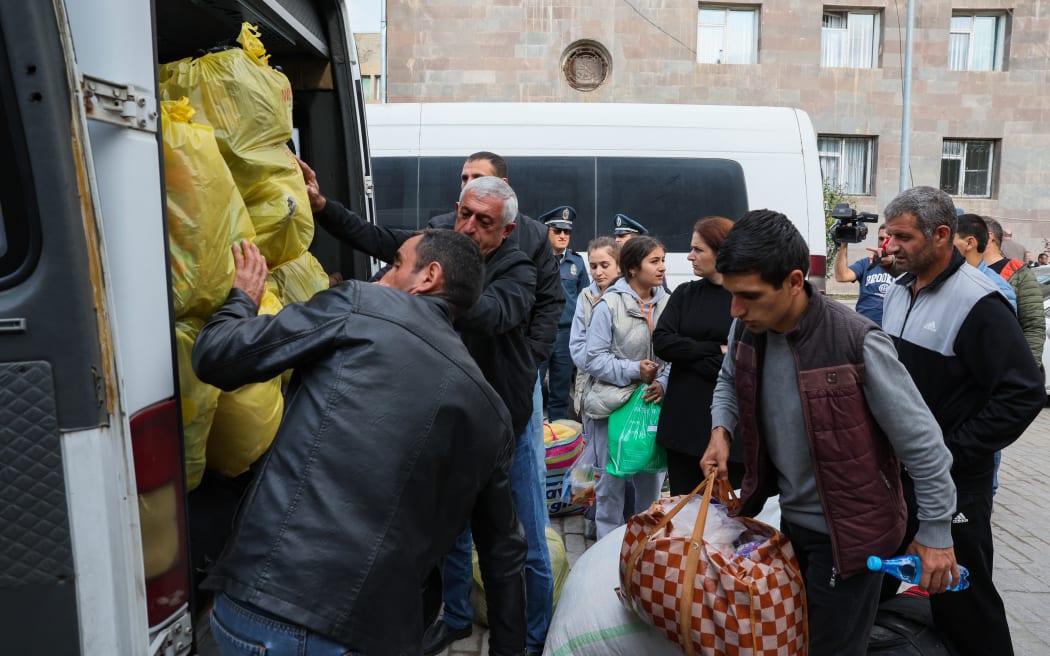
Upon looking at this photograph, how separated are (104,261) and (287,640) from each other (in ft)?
2.58

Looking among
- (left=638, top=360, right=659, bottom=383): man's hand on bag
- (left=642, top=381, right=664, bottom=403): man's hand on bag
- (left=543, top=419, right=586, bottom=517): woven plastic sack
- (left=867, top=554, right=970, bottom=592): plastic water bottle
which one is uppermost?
(left=867, top=554, right=970, bottom=592): plastic water bottle

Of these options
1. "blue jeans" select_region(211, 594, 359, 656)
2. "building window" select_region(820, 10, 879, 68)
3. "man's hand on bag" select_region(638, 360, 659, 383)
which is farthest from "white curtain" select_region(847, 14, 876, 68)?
"blue jeans" select_region(211, 594, 359, 656)

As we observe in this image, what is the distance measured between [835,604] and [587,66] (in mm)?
17251

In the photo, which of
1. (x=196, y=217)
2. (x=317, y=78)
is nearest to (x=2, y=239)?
(x=196, y=217)

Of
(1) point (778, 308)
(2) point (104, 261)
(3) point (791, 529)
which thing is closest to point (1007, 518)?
(3) point (791, 529)

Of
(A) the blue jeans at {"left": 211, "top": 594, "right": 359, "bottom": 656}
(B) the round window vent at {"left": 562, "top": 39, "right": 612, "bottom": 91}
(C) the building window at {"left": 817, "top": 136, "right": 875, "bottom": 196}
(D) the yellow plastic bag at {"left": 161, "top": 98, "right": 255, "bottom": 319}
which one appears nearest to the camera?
(A) the blue jeans at {"left": 211, "top": 594, "right": 359, "bottom": 656}

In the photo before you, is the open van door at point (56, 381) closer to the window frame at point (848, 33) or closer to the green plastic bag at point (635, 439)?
the green plastic bag at point (635, 439)

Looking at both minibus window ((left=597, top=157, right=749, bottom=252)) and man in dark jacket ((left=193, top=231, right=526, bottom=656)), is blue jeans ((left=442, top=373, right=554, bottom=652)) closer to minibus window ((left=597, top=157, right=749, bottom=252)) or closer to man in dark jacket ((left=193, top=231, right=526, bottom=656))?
man in dark jacket ((left=193, top=231, right=526, bottom=656))

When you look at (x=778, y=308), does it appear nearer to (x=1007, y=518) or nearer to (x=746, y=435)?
(x=746, y=435)

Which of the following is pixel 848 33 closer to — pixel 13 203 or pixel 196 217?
pixel 196 217

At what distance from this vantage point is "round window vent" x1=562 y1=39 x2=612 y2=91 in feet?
59.5

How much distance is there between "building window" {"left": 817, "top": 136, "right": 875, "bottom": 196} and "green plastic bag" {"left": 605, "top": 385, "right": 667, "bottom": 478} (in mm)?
16721

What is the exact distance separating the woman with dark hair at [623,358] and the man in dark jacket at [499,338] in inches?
36.2

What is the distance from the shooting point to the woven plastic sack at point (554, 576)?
11.8 feet
